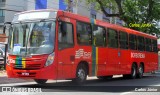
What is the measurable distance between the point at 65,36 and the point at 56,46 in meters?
0.89

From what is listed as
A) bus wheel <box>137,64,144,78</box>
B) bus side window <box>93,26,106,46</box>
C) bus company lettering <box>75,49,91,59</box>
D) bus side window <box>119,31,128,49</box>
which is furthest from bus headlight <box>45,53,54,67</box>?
bus wheel <box>137,64,144,78</box>

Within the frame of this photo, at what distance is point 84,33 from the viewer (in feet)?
54.8

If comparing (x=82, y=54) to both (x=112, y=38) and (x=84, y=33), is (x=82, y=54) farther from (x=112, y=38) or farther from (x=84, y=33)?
(x=112, y=38)

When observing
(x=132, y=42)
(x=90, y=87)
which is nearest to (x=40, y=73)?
(x=90, y=87)

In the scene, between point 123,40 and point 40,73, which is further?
point 123,40

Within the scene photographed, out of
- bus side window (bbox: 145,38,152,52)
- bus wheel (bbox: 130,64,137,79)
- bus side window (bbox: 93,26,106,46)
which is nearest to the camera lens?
bus side window (bbox: 93,26,106,46)

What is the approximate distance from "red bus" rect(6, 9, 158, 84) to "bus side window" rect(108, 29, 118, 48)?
0.27 m

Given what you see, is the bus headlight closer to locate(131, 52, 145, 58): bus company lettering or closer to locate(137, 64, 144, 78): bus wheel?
locate(131, 52, 145, 58): bus company lettering

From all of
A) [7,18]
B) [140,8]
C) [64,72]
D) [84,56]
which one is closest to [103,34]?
[84,56]

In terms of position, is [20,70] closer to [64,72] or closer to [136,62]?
[64,72]

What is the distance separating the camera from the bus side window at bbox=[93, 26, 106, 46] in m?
17.7

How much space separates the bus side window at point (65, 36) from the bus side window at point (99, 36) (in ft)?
7.76

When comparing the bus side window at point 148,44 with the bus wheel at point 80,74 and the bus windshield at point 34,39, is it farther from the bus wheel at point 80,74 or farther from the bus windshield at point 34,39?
the bus windshield at point 34,39

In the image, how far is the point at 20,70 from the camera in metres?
14.5
